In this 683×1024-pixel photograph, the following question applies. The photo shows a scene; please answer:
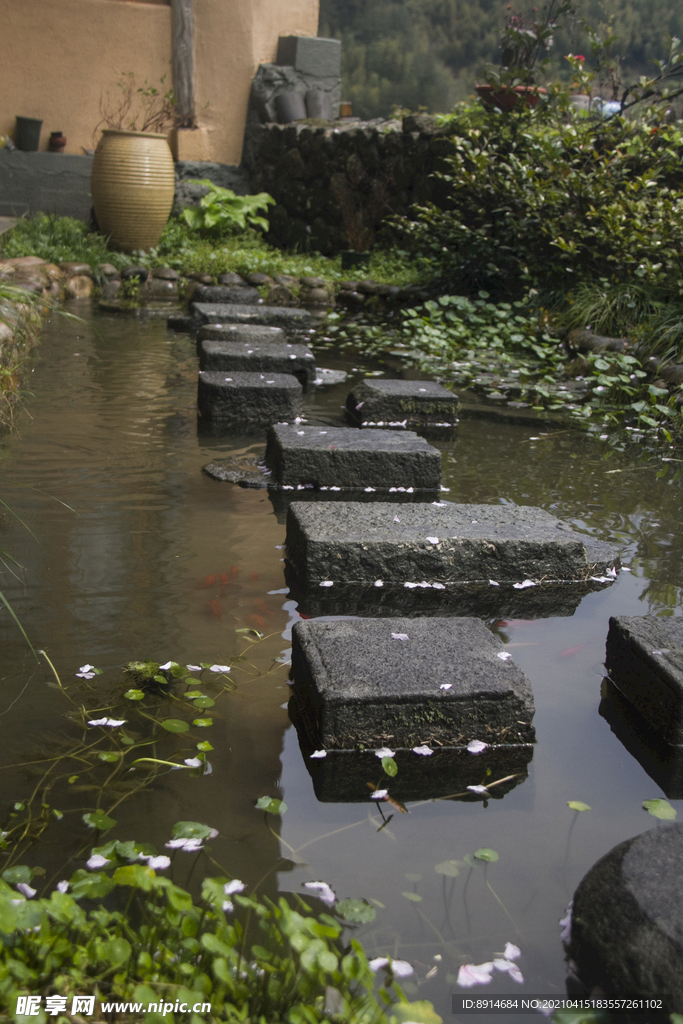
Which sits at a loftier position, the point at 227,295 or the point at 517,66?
the point at 517,66

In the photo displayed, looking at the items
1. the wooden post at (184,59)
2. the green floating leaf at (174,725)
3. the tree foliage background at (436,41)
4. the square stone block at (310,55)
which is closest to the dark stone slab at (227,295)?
the wooden post at (184,59)

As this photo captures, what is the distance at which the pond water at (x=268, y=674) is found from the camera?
129 centimetres

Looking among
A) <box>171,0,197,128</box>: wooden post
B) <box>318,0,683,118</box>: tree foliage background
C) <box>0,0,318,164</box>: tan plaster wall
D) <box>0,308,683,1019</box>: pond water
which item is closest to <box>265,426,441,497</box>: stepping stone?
<box>0,308,683,1019</box>: pond water

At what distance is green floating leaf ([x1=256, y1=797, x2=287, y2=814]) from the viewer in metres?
1.44

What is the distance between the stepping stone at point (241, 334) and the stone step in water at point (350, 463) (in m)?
1.77

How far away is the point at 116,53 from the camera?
912 centimetres

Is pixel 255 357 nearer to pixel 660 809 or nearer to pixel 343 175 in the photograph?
pixel 660 809

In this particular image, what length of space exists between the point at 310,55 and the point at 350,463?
8440 millimetres

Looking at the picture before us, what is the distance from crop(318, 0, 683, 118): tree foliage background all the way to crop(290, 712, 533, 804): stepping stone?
13.2 meters

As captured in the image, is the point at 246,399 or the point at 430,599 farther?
the point at 246,399

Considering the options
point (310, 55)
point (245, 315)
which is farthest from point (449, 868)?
point (310, 55)

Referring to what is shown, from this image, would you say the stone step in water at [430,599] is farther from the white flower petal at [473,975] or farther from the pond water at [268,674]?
the white flower petal at [473,975]

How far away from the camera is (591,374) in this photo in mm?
5168

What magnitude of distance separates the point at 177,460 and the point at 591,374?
3.02m
